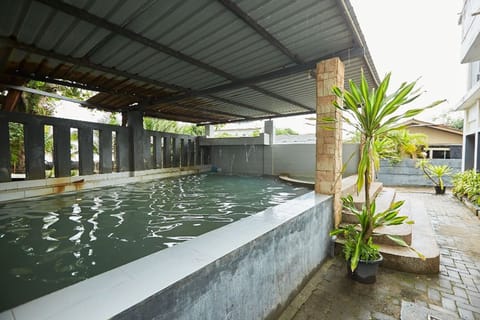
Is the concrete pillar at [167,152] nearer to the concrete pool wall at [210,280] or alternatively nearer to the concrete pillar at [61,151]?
the concrete pillar at [61,151]

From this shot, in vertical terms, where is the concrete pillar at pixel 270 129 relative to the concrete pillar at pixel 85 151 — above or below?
above

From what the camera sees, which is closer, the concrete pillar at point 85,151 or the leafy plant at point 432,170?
the concrete pillar at point 85,151

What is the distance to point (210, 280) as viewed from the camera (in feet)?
4.42

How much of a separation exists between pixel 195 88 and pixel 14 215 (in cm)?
475

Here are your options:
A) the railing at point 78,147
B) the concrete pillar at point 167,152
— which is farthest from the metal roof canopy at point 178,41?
the concrete pillar at point 167,152

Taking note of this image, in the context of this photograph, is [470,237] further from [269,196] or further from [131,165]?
[131,165]

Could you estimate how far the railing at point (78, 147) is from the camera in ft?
18.7

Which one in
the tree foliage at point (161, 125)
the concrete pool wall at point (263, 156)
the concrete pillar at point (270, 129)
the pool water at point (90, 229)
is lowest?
the pool water at point (90, 229)

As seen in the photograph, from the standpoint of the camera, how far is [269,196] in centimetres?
582

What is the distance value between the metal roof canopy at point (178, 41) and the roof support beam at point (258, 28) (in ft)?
0.04

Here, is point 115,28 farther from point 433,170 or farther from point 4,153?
point 433,170

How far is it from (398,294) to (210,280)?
2.28m

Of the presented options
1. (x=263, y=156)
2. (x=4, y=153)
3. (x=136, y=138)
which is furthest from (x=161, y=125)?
(x=4, y=153)

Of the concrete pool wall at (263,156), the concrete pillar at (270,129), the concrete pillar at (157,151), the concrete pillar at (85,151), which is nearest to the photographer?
the concrete pillar at (85,151)
